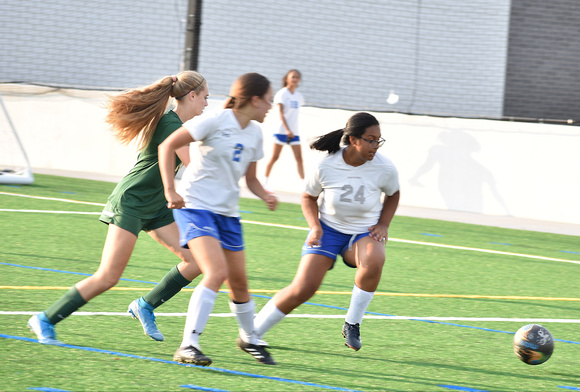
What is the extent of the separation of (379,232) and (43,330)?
2052 millimetres

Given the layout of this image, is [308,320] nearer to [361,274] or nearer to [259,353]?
[361,274]

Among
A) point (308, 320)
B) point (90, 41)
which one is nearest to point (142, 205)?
point (308, 320)

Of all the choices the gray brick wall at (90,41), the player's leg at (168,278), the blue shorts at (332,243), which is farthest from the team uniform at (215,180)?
the gray brick wall at (90,41)

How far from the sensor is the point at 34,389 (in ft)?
13.5

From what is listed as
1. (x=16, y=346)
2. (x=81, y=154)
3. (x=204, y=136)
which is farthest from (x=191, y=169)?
(x=81, y=154)

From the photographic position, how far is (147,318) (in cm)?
527

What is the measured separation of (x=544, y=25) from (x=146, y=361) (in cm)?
1671

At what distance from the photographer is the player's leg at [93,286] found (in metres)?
4.84

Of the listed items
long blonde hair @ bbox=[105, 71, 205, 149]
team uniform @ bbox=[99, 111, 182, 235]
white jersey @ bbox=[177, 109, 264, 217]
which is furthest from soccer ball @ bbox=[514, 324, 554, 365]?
long blonde hair @ bbox=[105, 71, 205, 149]

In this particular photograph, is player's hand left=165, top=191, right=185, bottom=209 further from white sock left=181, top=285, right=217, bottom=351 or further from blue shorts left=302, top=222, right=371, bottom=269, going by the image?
blue shorts left=302, top=222, right=371, bottom=269

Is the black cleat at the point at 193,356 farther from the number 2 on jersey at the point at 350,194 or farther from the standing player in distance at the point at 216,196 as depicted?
the number 2 on jersey at the point at 350,194

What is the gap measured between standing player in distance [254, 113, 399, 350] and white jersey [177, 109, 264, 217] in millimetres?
684

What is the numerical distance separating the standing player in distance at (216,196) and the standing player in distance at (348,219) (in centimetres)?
39

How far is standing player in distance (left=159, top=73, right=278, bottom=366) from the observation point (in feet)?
15.2
